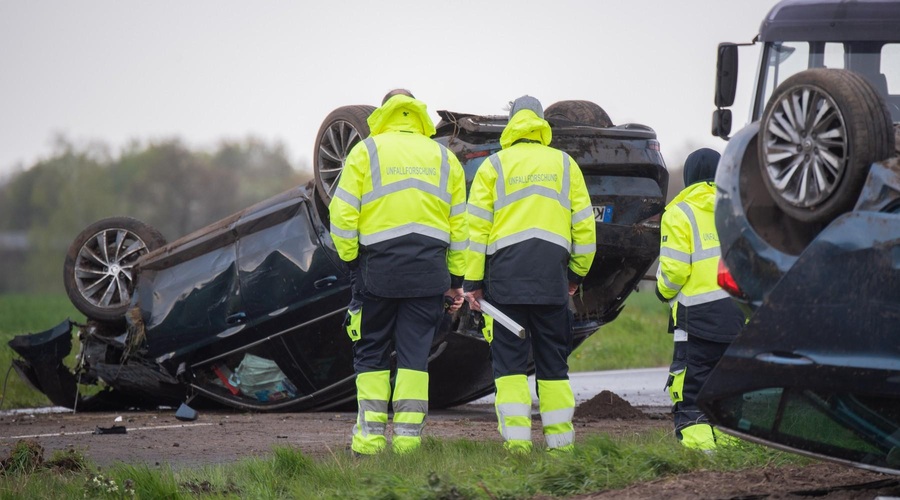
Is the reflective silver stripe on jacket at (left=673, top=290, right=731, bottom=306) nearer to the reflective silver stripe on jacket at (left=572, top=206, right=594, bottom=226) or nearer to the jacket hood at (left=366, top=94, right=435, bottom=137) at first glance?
the reflective silver stripe on jacket at (left=572, top=206, right=594, bottom=226)

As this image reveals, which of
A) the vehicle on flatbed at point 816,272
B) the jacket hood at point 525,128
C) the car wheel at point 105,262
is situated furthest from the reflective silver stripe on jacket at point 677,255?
the car wheel at point 105,262

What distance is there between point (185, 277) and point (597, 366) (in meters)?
7.72

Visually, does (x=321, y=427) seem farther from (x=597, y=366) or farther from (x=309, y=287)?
(x=597, y=366)

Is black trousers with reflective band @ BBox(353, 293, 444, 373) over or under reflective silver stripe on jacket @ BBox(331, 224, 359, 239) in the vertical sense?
under

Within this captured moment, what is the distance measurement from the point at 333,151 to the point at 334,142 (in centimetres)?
7

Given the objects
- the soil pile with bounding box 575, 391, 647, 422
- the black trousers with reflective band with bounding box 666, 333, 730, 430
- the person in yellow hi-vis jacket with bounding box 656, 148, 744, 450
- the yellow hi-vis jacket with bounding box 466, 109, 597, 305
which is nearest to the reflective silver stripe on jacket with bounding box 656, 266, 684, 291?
the person in yellow hi-vis jacket with bounding box 656, 148, 744, 450

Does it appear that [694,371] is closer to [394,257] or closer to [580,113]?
[394,257]

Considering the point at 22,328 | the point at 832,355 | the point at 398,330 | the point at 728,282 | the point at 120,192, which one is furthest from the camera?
the point at 120,192

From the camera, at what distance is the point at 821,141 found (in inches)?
178

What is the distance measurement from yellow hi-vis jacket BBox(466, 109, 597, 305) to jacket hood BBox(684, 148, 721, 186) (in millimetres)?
790

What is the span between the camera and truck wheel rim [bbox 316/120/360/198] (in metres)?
8.82

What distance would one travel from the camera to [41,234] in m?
33.0

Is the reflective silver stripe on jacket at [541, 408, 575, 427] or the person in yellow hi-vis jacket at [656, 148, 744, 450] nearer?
the reflective silver stripe on jacket at [541, 408, 575, 427]

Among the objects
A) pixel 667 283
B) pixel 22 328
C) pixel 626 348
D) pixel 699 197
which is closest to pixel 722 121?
pixel 699 197
